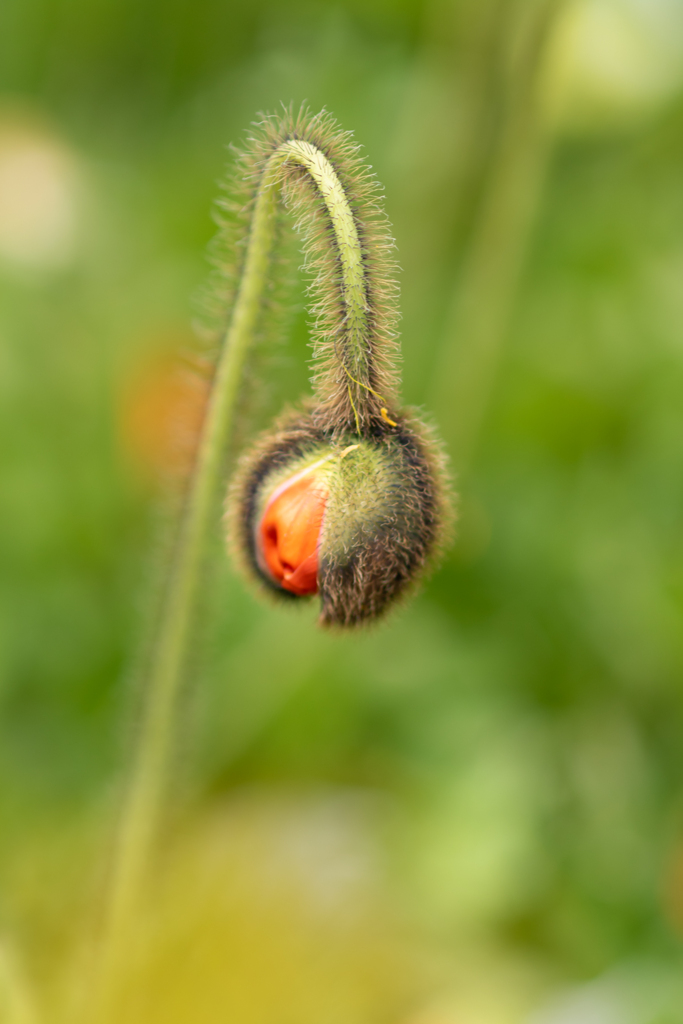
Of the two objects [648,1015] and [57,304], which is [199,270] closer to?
[57,304]

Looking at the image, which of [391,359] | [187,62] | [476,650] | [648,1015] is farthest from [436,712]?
[187,62]

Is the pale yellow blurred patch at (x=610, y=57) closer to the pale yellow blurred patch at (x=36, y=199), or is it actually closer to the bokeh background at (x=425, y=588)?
the bokeh background at (x=425, y=588)

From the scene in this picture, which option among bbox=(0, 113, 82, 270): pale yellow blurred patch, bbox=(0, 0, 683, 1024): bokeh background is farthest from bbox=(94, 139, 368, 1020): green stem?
bbox=(0, 113, 82, 270): pale yellow blurred patch

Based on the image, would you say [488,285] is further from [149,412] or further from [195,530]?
[195,530]

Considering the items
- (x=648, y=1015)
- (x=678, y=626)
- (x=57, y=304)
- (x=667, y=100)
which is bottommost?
(x=648, y=1015)

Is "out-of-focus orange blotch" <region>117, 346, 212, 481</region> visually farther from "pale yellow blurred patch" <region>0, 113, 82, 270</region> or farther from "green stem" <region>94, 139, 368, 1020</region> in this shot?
"green stem" <region>94, 139, 368, 1020</region>

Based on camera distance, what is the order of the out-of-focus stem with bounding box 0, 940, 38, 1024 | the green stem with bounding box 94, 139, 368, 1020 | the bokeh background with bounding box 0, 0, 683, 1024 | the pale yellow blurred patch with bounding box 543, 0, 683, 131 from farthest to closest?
1. the pale yellow blurred patch with bounding box 543, 0, 683, 131
2. the bokeh background with bounding box 0, 0, 683, 1024
3. the out-of-focus stem with bounding box 0, 940, 38, 1024
4. the green stem with bounding box 94, 139, 368, 1020
